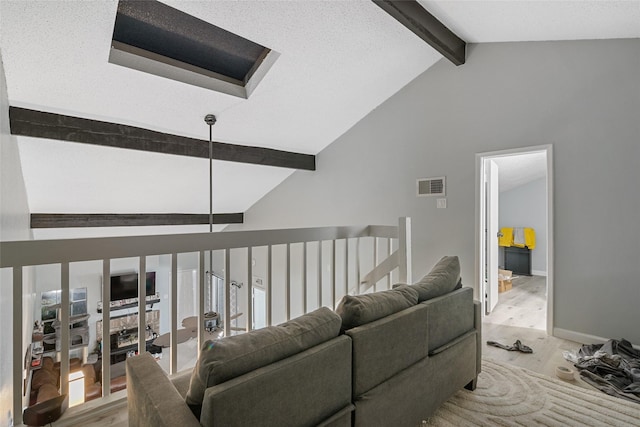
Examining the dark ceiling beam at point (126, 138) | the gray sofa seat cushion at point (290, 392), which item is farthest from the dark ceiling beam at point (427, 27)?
the dark ceiling beam at point (126, 138)

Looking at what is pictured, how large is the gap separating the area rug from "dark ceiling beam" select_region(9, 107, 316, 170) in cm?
405

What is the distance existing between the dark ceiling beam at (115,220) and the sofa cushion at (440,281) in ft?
18.9

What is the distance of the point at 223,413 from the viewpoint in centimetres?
104

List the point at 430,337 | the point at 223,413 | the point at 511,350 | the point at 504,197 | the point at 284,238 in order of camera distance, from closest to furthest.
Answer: the point at 223,413, the point at 430,337, the point at 284,238, the point at 511,350, the point at 504,197

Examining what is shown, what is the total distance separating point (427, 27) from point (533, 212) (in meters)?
5.14

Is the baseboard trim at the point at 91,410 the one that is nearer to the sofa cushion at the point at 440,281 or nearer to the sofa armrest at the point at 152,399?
the sofa armrest at the point at 152,399

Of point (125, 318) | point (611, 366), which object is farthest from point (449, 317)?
point (125, 318)

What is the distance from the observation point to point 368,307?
1.61 metres

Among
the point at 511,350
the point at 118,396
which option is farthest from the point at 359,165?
the point at 118,396

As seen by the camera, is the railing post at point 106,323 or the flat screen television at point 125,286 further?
the flat screen television at point 125,286

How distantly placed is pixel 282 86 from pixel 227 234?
2319 mm

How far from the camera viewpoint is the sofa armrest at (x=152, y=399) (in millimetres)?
1085

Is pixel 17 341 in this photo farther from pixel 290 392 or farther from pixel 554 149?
pixel 554 149

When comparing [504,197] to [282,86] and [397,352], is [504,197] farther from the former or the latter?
[397,352]
